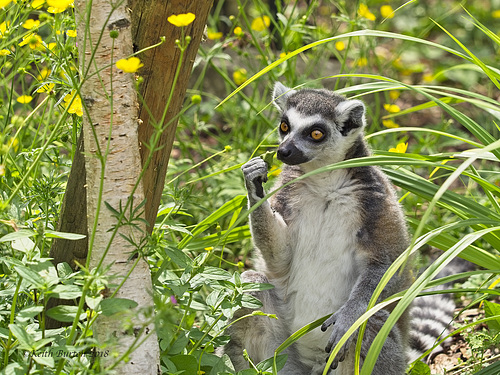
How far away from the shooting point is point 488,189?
2838 millimetres

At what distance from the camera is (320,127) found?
Result: 124 inches

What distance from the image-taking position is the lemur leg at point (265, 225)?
3.04 m

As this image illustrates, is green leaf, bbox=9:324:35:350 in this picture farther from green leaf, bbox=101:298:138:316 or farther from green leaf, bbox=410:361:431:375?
green leaf, bbox=410:361:431:375

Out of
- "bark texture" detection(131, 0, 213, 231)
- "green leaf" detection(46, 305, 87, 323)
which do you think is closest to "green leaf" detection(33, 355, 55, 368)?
"green leaf" detection(46, 305, 87, 323)

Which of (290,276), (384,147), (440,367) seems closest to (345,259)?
(290,276)

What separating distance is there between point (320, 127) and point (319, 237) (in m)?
0.59

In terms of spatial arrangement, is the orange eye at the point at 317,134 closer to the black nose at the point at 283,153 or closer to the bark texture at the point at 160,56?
the black nose at the point at 283,153

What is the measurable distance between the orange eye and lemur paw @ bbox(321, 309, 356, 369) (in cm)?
91

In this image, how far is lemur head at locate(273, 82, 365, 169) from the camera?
124 inches

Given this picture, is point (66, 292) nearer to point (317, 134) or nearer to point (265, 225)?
point (265, 225)

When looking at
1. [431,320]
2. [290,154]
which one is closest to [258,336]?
[290,154]

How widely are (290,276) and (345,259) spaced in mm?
350

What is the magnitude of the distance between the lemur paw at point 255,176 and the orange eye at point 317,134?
311 mm

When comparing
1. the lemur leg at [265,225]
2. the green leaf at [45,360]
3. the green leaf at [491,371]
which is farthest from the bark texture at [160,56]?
the green leaf at [491,371]
